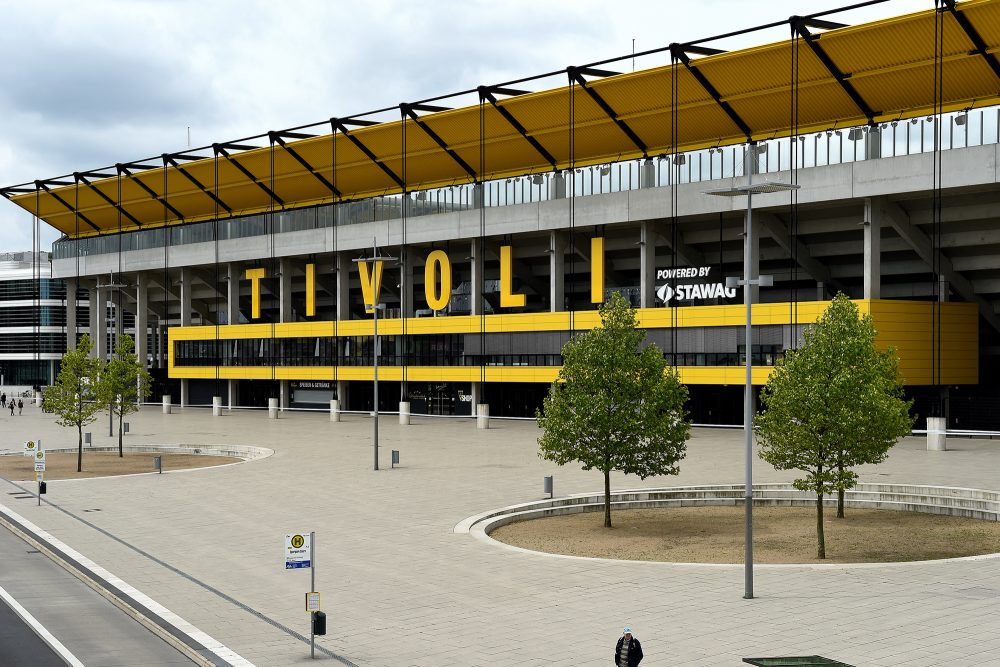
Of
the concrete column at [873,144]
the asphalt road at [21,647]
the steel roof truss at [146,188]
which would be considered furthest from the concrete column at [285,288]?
the asphalt road at [21,647]

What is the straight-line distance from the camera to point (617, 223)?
72.1 m

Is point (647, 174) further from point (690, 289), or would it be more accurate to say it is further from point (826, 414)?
point (826, 414)

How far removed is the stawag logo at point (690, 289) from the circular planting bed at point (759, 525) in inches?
1265

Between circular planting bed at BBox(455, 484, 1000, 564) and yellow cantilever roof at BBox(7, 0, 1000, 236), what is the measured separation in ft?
100

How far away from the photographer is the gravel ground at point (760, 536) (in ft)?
84.6

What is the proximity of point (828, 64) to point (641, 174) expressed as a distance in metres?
15.4

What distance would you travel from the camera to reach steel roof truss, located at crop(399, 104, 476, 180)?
77438mm

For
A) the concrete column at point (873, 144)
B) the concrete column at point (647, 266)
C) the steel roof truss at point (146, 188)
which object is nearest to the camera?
the concrete column at point (873, 144)

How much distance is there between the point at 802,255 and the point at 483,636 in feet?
178

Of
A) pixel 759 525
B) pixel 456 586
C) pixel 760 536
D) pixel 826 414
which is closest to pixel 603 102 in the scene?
pixel 759 525

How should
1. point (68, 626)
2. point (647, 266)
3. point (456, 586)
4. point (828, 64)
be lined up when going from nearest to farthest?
point (68, 626) < point (456, 586) < point (828, 64) < point (647, 266)

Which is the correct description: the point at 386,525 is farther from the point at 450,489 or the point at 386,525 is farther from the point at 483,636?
the point at 483,636

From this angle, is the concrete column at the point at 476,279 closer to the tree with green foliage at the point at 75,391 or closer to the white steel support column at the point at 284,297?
the white steel support column at the point at 284,297

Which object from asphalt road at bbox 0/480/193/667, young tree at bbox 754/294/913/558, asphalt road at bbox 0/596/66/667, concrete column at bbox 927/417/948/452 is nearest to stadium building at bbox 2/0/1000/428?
concrete column at bbox 927/417/948/452
